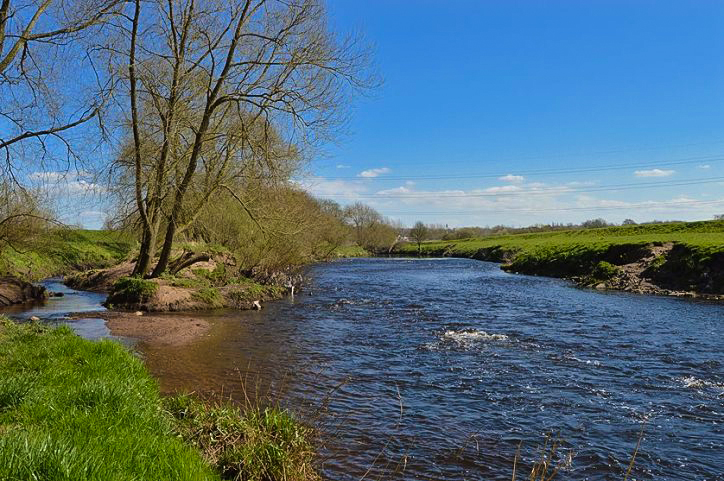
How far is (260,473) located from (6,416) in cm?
250

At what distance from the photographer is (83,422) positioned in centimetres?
473

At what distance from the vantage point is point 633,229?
192 ft

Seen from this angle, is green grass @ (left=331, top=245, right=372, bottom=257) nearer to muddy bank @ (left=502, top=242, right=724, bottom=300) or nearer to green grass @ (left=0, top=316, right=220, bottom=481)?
muddy bank @ (left=502, top=242, right=724, bottom=300)

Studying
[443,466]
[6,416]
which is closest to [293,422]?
[443,466]

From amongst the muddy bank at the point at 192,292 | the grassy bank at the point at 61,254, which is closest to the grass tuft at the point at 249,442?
the muddy bank at the point at 192,292

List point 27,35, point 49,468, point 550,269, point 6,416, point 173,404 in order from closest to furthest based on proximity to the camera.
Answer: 1. point 49,468
2. point 6,416
3. point 173,404
4. point 27,35
5. point 550,269

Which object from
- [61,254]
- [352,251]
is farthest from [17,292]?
[352,251]

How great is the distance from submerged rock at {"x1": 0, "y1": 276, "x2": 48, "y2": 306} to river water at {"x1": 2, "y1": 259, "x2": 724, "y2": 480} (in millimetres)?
8603

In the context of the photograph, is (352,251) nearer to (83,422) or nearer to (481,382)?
(481,382)

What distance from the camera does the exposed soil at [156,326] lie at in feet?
42.7

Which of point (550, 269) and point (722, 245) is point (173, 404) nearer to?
point (722, 245)

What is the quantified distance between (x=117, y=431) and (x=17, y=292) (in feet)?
64.5

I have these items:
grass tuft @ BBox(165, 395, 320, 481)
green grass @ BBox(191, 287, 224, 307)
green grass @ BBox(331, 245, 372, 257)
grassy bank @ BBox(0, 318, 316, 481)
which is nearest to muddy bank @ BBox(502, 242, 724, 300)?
green grass @ BBox(191, 287, 224, 307)

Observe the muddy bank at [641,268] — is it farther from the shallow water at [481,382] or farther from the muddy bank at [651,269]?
the shallow water at [481,382]
